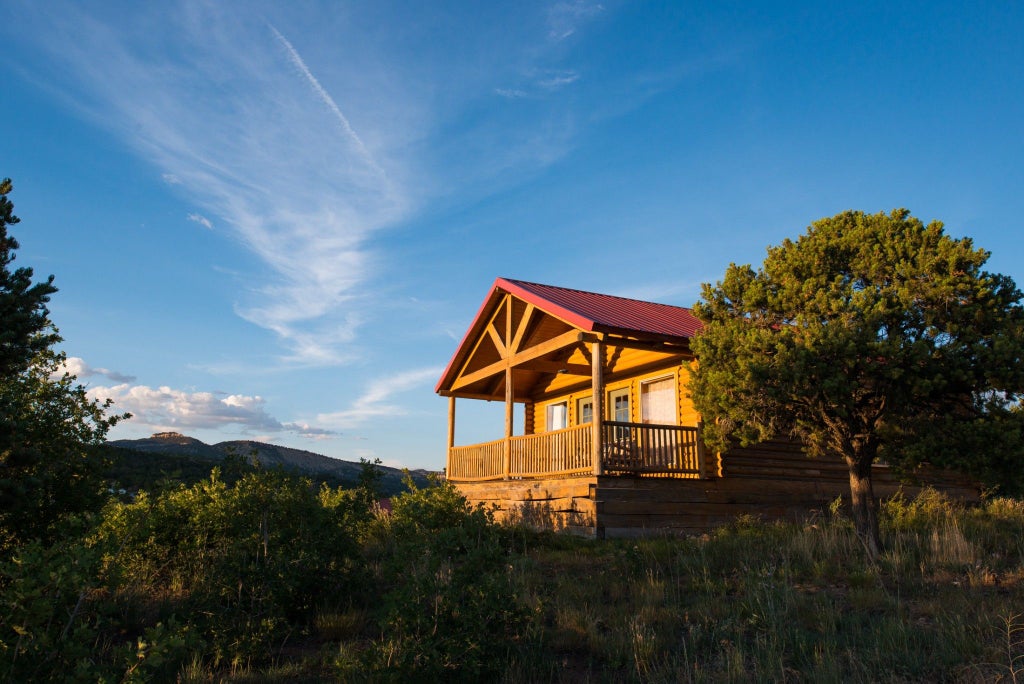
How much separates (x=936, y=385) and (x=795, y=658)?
517 cm

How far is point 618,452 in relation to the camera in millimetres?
12867

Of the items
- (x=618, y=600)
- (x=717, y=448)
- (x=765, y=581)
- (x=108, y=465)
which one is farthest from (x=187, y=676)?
(x=717, y=448)

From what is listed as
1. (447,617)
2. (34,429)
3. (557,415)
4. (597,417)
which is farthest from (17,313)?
(557,415)

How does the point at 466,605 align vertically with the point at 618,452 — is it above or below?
below

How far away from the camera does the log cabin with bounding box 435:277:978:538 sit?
41.2 feet

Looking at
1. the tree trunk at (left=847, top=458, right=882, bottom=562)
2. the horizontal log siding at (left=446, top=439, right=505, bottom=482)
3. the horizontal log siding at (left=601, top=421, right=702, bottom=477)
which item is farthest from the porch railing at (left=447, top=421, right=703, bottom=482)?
the tree trunk at (left=847, top=458, right=882, bottom=562)

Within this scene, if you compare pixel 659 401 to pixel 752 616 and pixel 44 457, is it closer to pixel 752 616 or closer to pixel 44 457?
pixel 752 616

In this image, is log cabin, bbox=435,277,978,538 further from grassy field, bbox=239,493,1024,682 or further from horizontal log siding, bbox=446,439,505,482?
grassy field, bbox=239,493,1024,682

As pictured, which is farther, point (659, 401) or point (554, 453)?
point (659, 401)

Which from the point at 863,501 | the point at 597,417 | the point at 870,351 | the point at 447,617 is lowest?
the point at 447,617

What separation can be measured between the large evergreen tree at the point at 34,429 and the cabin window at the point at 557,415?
13.2 meters

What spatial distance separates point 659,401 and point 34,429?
11.8 metres

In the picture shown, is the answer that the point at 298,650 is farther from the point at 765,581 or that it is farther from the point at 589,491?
the point at 589,491

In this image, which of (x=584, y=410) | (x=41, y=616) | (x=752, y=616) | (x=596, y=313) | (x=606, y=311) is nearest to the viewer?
(x=41, y=616)
